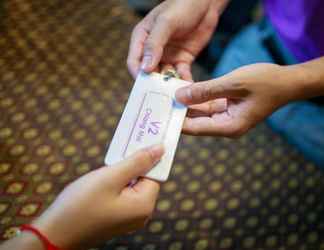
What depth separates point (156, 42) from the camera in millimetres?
660

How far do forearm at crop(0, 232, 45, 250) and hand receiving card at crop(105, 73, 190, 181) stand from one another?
15 cm

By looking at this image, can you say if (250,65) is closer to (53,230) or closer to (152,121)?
(152,121)

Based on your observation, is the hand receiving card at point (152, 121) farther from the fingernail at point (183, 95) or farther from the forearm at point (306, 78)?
the forearm at point (306, 78)

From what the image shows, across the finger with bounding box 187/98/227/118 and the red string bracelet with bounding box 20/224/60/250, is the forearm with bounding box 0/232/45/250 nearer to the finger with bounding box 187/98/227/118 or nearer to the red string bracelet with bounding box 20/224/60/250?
the red string bracelet with bounding box 20/224/60/250

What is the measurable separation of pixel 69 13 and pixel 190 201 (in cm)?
55

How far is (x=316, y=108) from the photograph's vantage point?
2.82 ft

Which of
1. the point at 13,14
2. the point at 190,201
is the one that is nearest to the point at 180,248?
the point at 190,201

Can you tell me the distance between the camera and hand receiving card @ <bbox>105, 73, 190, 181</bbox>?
0.58 metres

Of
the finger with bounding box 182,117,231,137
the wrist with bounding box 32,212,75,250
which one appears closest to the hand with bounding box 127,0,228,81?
the finger with bounding box 182,117,231,137

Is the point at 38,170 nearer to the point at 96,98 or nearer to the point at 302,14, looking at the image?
the point at 96,98

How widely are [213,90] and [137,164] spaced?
17 cm

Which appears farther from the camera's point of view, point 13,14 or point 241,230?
point 13,14

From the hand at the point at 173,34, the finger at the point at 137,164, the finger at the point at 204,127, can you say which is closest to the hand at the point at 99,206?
the finger at the point at 137,164

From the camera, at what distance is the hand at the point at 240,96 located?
592 millimetres
